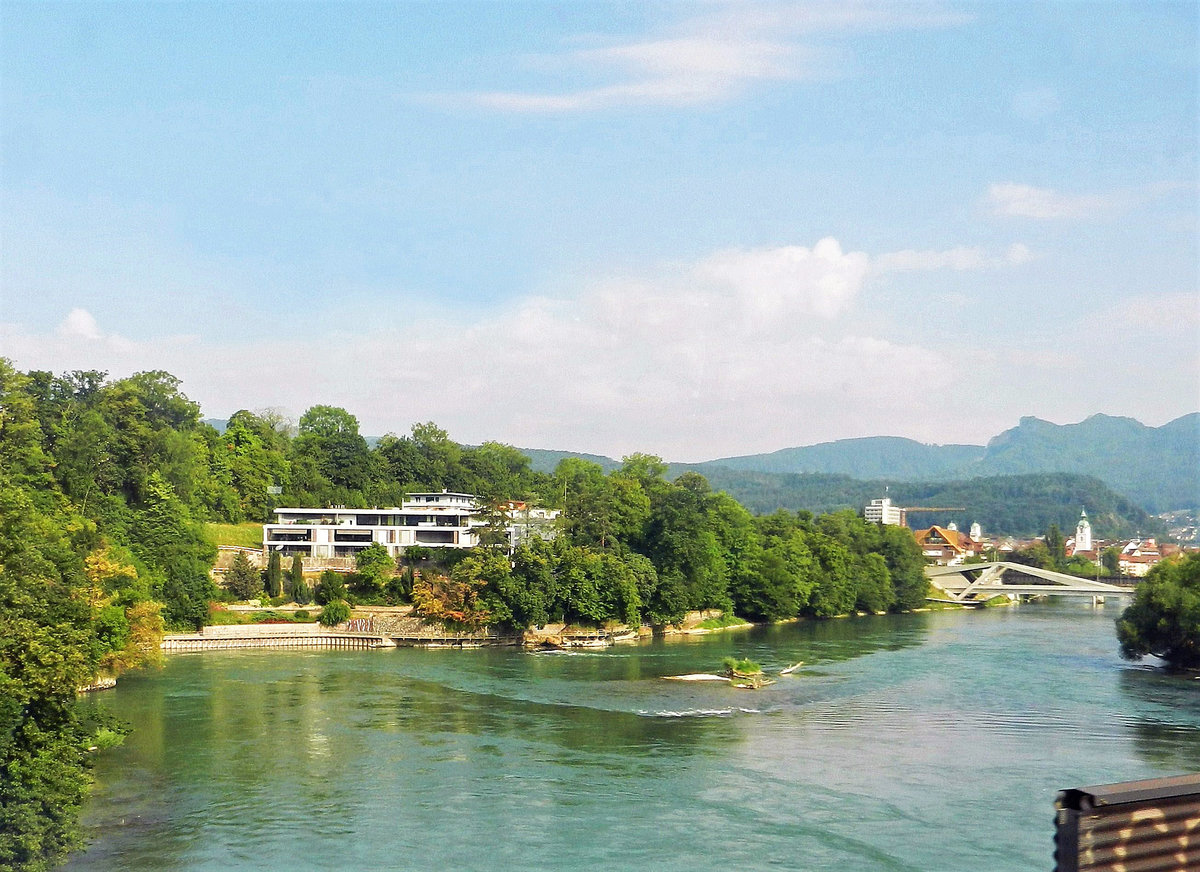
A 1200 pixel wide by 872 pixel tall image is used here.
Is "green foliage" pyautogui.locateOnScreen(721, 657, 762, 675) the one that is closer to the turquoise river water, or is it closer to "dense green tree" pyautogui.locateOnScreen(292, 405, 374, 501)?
A: the turquoise river water

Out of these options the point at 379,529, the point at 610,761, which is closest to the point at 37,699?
the point at 610,761

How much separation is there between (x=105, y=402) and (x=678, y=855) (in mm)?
39975

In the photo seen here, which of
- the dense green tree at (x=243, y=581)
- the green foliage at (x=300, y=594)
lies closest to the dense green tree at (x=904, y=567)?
the green foliage at (x=300, y=594)

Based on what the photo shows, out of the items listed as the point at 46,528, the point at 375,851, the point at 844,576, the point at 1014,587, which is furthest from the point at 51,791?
the point at 1014,587

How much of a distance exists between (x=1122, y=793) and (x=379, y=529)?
47344mm

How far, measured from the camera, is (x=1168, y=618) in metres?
33.4

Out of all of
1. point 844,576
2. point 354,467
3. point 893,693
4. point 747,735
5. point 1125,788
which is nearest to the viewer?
point 1125,788

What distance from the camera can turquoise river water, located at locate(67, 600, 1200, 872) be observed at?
15.9m

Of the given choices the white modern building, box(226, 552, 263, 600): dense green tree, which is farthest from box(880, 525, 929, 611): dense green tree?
box(226, 552, 263, 600): dense green tree

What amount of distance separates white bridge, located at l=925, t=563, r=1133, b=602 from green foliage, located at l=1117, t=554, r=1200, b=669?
2422cm

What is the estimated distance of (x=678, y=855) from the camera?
15.7m

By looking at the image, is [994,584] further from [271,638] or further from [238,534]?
[271,638]

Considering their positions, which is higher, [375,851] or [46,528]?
[46,528]

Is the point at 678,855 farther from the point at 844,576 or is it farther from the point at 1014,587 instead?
the point at 1014,587
